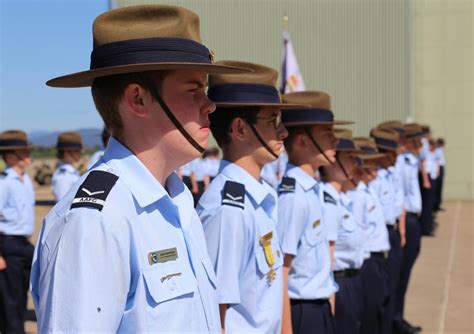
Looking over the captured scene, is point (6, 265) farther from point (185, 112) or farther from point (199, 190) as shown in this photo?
point (199, 190)

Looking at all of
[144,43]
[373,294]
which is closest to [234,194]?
[144,43]

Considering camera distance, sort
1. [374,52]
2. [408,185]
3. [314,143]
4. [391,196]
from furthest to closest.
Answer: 1. [374,52]
2. [408,185]
3. [391,196]
4. [314,143]

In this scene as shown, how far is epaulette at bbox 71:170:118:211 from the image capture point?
164 cm

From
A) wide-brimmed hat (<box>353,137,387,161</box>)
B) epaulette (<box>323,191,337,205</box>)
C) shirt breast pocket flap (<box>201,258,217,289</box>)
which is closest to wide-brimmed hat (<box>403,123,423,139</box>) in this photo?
wide-brimmed hat (<box>353,137,387,161</box>)

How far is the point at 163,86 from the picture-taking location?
1.90 m

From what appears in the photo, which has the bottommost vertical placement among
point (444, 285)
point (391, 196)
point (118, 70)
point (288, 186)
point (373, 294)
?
point (444, 285)

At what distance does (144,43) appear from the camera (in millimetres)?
1863

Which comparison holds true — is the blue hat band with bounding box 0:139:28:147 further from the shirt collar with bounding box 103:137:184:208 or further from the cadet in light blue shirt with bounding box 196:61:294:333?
the shirt collar with bounding box 103:137:184:208

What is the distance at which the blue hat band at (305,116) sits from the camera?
427 cm

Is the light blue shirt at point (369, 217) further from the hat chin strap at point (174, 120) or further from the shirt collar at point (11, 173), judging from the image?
A: the hat chin strap at point (174, 120)

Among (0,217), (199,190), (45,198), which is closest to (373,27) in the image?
(199,190)

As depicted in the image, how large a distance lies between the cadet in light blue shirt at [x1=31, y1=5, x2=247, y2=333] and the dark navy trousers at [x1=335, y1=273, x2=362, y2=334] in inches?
110

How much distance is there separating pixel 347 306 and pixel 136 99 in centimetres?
322

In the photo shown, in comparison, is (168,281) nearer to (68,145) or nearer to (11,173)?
(11,173)
